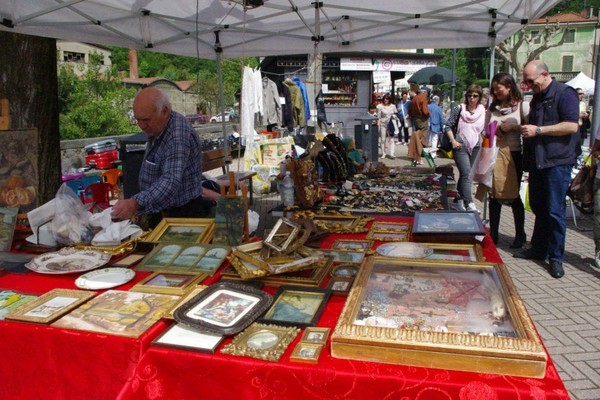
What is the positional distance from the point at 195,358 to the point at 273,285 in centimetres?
51

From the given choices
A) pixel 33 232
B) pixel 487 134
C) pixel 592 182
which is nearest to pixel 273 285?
pixel 33 232

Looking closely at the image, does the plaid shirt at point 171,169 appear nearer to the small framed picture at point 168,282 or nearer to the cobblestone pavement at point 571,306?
the small framed picture at point 168,282

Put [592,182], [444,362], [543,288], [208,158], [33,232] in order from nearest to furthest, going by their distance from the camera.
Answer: [444,362], [33,232], [543,288], [592,182], [208,158]

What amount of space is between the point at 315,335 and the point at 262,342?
0.52ft

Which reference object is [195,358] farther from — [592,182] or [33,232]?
[592,182]

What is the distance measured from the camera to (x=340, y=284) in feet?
5.71

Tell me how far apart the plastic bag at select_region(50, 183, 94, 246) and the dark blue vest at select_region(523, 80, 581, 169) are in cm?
352

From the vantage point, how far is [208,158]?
7945mm

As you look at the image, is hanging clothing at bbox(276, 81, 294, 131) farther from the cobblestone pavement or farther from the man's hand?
the man's hand

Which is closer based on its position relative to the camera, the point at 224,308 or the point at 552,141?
the point at 224,308

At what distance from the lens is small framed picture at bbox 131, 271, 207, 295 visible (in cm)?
175

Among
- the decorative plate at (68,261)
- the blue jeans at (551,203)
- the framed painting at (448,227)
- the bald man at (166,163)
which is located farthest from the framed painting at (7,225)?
the blue jeans at (551,203)

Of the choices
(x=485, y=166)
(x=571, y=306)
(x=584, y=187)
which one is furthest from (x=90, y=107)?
(x=571, y=306)

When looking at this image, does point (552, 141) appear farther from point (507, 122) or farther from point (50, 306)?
point (50, 306)
